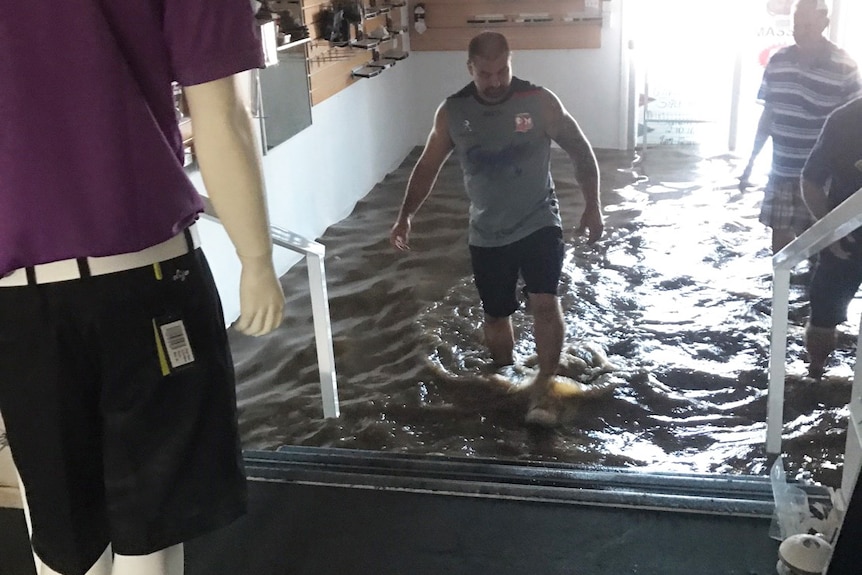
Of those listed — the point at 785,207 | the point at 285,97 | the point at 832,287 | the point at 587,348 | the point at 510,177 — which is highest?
the point at 285,97

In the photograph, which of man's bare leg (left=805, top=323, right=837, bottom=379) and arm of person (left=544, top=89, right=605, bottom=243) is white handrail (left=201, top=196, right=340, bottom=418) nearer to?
arm of person (left=544, top=89, right=605, bottom=243)

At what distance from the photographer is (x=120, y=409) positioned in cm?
100

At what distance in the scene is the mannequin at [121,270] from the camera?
92 cm

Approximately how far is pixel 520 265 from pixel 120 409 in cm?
198

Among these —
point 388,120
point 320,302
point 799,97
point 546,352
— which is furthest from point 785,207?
point 388,120

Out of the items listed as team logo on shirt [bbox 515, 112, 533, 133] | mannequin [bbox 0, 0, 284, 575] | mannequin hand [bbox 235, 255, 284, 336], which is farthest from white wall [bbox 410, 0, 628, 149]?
mannequin [bbox 0, 0, 284, 575]

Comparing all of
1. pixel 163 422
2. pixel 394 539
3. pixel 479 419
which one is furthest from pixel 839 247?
pixel 163 422

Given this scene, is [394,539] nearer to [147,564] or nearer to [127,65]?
[147,564]

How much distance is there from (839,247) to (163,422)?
87.6 inches

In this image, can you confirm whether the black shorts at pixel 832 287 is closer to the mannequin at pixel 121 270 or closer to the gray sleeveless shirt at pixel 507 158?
the gray sleeveless shirt at pixel 507 158

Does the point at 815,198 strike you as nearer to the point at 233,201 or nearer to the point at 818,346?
the point at 818,346

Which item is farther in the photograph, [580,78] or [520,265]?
[580,78]

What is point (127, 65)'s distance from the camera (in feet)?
3.10

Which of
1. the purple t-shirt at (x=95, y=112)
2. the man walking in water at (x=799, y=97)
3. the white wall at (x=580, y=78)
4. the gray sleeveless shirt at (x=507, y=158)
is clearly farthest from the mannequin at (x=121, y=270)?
the white wall at (x=580, y=78)
